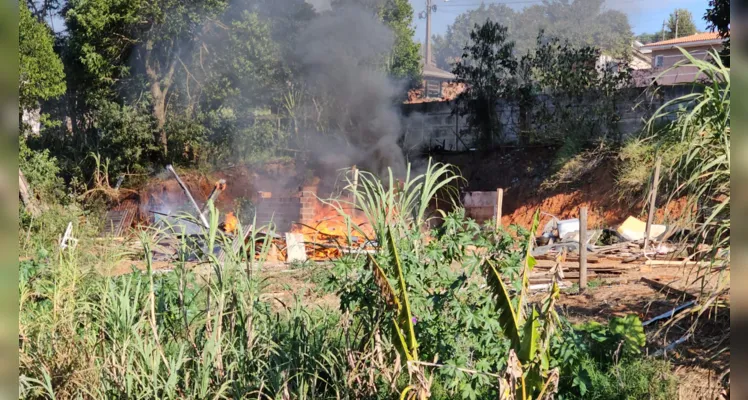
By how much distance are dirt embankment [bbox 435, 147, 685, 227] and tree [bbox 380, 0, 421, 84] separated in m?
7.66

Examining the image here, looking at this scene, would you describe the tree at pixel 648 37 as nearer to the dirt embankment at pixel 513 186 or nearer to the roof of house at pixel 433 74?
the roof of house at pixel 433 74

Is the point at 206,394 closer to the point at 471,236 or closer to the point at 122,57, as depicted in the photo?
the point at 471,236

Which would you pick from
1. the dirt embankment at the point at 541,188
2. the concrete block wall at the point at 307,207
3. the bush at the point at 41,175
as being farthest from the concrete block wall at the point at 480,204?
the bush at the point at 41,175

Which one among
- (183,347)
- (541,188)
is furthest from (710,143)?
(541,188)

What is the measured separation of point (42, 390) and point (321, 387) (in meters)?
1.71

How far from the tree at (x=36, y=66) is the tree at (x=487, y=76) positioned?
9.58 meters

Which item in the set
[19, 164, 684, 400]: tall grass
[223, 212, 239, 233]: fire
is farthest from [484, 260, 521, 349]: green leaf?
[223, 212, 239, 233]: fire

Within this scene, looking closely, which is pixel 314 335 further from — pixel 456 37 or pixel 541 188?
pixel 456 37

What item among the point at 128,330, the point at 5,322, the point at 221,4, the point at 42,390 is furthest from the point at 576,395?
the point at 221,4

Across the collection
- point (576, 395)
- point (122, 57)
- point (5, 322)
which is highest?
point (122, 57)

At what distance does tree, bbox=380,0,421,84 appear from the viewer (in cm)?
2555

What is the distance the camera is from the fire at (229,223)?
14651 mm

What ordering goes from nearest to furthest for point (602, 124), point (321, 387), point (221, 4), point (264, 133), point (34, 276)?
1. point (321, 387)
2. point (34, 276)
3. point (602, 124)
4. point (221, 4)
5. point (264, 133)

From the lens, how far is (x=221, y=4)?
17719 millimetres
